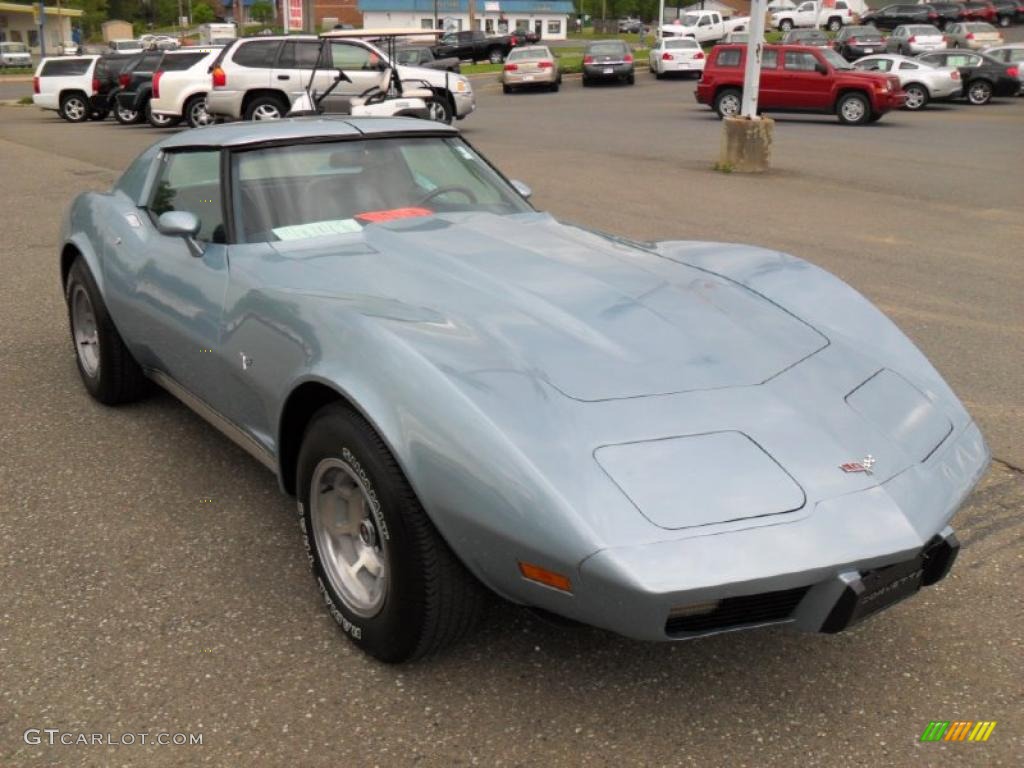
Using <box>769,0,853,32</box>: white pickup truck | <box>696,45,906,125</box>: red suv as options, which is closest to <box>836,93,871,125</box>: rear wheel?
<box>696,45,906,125</box>: red suv

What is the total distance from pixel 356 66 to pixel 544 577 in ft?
51.9

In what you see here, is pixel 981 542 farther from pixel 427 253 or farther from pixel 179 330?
pixel 179 330

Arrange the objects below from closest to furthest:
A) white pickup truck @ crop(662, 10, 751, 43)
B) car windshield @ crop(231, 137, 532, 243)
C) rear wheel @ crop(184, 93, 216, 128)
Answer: car windshield @ crop(231, 137, 532, 243), rear wheel @ crop(184, 93, 216, 128), white pickup truck @ crop(662, 10, 751, 43)

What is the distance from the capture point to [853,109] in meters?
21.2

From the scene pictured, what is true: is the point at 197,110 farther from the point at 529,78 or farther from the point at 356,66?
the point at 529,78

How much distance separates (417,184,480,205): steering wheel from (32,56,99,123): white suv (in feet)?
73.5

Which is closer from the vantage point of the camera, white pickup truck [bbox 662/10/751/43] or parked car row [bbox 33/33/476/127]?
parked car row [bbox 33/33/476/127]

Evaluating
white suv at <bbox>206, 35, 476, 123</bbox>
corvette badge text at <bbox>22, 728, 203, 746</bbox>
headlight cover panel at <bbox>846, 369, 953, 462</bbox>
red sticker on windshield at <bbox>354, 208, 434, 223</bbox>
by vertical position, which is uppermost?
white suv at <bbox>206, 35, 476, 123</bbox>

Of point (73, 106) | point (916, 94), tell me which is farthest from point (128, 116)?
point (916, 94)

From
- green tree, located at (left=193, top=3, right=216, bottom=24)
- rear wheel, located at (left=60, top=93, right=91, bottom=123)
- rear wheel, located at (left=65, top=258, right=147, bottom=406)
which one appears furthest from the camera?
green tree, located at (left=193, top=3, right=216, bottom=24)

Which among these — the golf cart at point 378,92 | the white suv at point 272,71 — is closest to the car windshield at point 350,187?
the golf cart at point 378,92

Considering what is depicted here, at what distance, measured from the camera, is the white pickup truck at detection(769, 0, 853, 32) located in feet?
173

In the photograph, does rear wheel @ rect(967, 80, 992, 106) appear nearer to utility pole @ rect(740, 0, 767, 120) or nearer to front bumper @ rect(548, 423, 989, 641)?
utility pole @ rect(740, 0, 767, 120)

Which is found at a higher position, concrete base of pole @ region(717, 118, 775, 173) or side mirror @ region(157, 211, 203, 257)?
side mirror @ region(157, 211, 203, 257)
